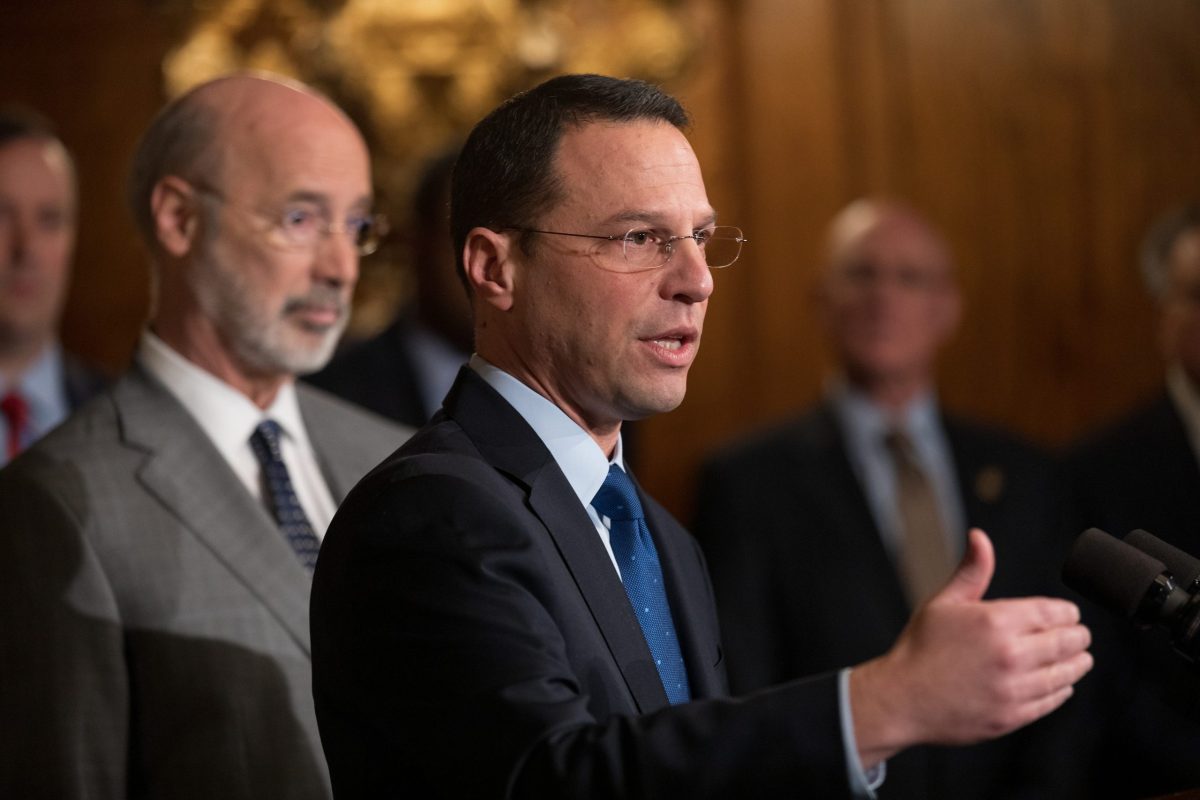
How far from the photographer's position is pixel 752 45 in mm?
5176

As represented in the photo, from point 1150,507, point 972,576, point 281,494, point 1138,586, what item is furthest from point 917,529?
point 972,576

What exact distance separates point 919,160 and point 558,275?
3568 millimetres

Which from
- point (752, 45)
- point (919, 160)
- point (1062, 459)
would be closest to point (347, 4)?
point (752, 45)

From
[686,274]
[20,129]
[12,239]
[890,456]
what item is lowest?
[890,456]

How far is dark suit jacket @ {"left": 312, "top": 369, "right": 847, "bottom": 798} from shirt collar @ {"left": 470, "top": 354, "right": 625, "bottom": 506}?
0.02 meters

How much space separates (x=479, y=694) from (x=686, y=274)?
0.58 meters

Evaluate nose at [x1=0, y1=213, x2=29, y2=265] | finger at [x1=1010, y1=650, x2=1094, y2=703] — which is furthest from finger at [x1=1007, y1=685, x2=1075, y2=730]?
nose at [x1=0, y1=213, x2=29, y2=265]

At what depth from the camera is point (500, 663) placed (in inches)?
62.7

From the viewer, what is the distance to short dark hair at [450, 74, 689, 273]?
75.5 inches

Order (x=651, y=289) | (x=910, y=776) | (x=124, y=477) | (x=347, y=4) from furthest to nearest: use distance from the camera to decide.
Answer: (x=347, y=4)
(x=910, y=776)
(x=124, y=477)
(x=651, y=289)

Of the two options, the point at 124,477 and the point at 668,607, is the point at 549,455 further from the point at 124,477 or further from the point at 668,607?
the point at 124,477

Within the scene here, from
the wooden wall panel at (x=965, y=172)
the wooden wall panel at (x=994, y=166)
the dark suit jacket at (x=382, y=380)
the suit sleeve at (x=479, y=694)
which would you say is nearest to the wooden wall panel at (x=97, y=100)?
the wooden wall panel at (x=965, y=172)

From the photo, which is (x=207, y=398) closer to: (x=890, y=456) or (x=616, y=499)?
(x=616, y=499)

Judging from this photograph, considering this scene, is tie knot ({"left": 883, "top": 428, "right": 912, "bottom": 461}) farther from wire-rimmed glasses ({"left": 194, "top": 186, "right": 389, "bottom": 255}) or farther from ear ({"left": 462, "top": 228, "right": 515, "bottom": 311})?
ear ({"left": 462, "top": 228, "right": 515, "bottom": 311})
